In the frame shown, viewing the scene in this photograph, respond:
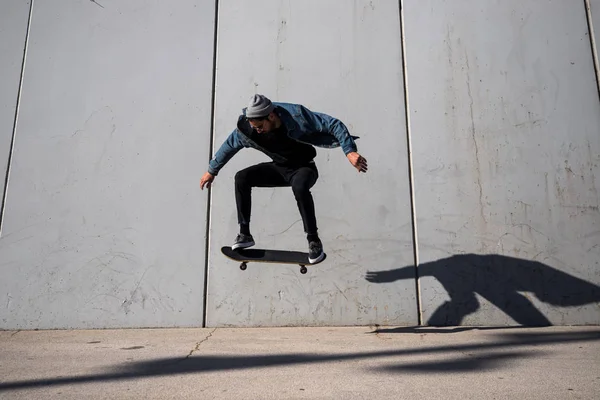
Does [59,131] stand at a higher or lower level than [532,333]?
higher

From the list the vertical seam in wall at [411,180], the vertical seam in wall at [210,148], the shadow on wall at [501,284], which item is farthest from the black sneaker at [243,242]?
the vertical seam in wall at [411,180]

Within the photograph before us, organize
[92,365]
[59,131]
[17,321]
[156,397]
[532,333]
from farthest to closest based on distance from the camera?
[59,131]
[17,321]
[532,333]
[92,365]
[156,397]

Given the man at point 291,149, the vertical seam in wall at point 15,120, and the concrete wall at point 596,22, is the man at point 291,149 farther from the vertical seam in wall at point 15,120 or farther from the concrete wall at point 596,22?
the concrete wall at point 596,22

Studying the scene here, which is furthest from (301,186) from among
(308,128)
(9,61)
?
(9,61)

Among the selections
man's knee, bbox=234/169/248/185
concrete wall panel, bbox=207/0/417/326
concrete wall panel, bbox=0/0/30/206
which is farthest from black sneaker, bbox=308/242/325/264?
concrete wall panel, bbox=0/0/30/206

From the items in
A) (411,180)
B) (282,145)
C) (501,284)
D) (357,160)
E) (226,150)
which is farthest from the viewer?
(411,180)

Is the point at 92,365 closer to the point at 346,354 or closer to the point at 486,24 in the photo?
the point at 346,354

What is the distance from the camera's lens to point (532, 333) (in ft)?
14.4

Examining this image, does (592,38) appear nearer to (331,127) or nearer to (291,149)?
(331,127)

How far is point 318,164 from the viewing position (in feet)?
16.7

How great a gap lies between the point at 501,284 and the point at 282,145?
293 centimetres

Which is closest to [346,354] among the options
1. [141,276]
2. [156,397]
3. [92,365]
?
[156,397]

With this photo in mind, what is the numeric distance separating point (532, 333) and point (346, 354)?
85.8 inches

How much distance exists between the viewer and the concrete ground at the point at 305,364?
2.54m
